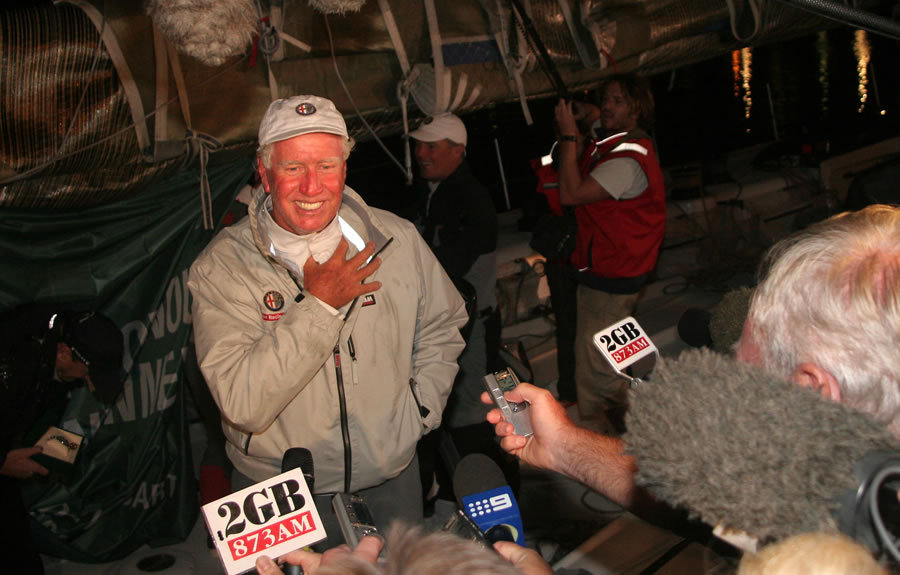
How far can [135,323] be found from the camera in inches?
133

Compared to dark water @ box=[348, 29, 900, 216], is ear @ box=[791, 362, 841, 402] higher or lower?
lower

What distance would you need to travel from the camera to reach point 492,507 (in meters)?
1.63

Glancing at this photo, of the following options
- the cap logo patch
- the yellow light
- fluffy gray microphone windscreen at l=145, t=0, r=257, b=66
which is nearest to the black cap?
fluffy gray microphone windscreen at l=145, t=0, r=257, b=66

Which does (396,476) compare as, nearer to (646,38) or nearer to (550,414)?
(550,414)

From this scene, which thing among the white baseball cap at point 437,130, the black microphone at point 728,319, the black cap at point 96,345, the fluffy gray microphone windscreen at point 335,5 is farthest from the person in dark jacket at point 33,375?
the black microphone at point 728,319

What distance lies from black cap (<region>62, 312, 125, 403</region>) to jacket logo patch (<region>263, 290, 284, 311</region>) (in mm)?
1245

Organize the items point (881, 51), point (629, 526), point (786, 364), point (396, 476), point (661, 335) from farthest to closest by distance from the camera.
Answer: point (881, 51), point (661, 335), point (629, 526), point (396, 476), point (786, 364)

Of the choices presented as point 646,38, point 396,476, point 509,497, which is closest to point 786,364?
point 509,497

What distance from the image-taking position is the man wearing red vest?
3.79 m

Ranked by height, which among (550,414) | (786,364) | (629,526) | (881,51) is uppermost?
(881,51)

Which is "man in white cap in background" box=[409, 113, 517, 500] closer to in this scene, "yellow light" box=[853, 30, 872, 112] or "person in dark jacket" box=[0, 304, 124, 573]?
"person in dark jacket" box=[0, 304, 124, 573]

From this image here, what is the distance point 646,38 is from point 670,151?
807 centimetres

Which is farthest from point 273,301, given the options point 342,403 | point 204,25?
point 204,25

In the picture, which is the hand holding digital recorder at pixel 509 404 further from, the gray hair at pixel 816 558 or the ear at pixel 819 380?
the gray hair at pixel 816 558
